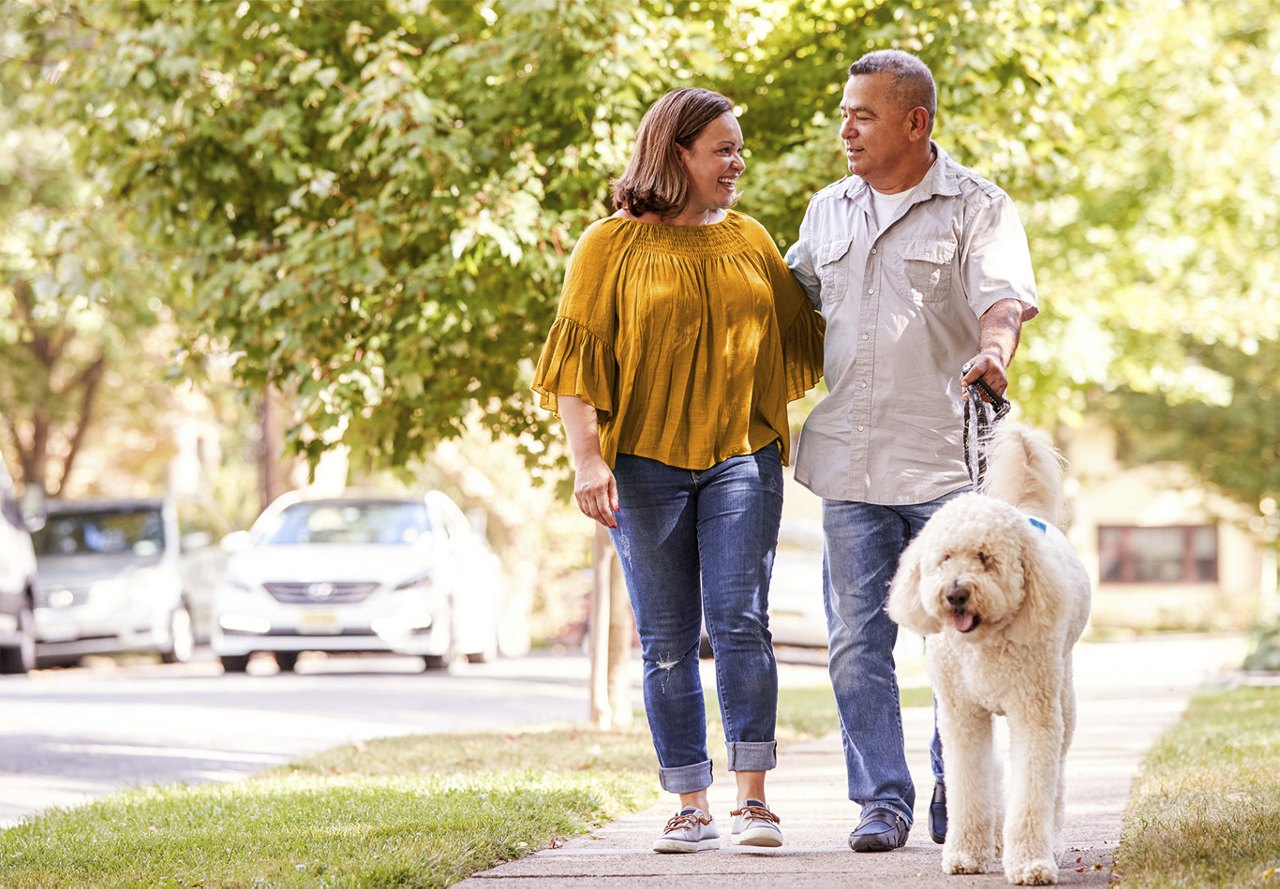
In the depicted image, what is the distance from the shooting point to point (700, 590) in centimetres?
548

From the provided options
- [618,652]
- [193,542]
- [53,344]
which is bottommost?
[618,652]

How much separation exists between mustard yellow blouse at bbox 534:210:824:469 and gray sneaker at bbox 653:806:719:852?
1026 millimetres

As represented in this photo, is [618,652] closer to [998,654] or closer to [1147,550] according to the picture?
[998,654]

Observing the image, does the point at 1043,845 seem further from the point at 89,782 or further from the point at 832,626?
the point at 89,782

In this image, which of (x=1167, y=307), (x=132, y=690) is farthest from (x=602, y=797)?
(x=1167, y=307)

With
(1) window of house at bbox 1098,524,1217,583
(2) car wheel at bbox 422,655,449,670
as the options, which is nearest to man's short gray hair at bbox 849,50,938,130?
(2) car wheel at bbox 422,655,449,670

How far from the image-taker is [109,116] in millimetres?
9281

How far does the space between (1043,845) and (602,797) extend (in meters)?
2.45

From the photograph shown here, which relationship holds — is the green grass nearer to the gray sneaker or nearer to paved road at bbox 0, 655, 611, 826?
the gray sneaker

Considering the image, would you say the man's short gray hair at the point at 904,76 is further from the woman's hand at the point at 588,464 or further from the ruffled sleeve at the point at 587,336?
the woman's hand at the point at 588,464

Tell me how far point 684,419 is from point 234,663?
12.5 m

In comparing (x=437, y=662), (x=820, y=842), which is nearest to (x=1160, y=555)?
(x=437, y=662)

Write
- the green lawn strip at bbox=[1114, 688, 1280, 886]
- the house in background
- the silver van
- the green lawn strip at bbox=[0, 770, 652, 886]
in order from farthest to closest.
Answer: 1. the house in background
2. the silver van
3. the green lawn strip at bbox=[0, 770, 652, 886]
4. the green lawn strip at bbox=[1114, 688, 1280, 886]

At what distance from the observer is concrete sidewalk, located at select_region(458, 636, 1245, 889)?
4.75 metres
